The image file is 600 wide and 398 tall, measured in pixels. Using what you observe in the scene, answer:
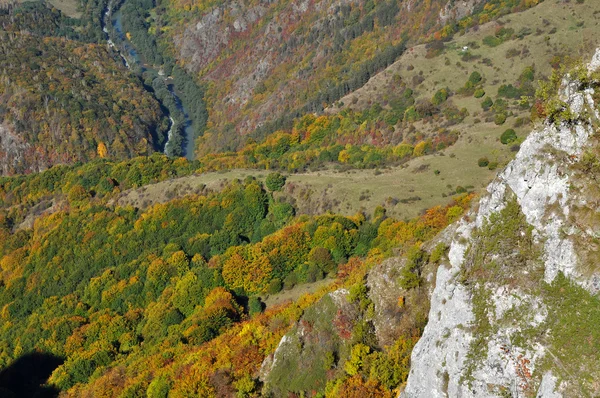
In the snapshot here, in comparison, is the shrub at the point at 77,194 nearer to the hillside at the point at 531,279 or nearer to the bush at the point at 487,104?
the bush at the point at 487,104

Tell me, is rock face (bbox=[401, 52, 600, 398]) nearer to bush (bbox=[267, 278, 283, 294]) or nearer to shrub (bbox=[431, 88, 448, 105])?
bush (bbox=[267, 278, 283, 294])

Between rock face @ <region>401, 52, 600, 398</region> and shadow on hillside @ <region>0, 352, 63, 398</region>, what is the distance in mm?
84154

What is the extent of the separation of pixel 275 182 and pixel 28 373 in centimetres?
6498

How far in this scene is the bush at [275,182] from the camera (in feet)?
403

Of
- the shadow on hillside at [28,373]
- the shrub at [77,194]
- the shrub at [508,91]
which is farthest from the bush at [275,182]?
the shrub at [77,194]

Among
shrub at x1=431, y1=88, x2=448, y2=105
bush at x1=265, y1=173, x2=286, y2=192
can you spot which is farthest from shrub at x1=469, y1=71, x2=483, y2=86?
bush at x1=265, y1=173, x2=286, y2=192

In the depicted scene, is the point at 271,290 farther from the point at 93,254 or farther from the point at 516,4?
the point at 516,4

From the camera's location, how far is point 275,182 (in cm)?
12288

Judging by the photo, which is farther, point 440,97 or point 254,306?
point 440,97

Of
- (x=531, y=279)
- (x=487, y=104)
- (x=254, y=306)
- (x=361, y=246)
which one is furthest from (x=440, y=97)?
(x=531, y=279)

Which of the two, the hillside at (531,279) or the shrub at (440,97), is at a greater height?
the hillside at (531,279)

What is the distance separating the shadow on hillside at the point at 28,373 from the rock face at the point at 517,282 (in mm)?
84154

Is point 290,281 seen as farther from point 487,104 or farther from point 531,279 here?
point 487,104

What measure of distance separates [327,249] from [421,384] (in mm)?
62621
